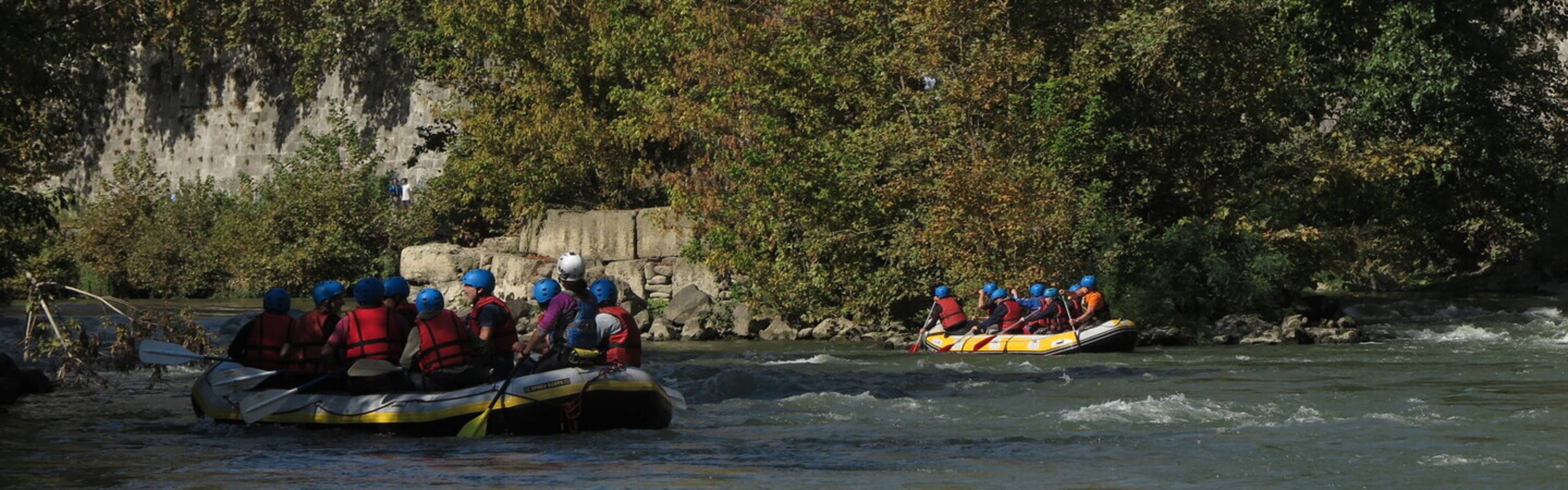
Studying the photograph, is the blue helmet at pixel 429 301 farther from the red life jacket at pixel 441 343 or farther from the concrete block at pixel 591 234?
the concrete block at pixel 591 234

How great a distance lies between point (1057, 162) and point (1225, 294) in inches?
121

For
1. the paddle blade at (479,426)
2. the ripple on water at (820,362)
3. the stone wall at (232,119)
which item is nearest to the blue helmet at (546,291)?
the paddle blade at (479,426)

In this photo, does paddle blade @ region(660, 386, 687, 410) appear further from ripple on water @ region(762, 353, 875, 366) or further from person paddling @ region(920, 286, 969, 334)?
person paddling @ region(920, 286, 969, 334)

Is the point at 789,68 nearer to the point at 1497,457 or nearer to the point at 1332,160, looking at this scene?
the point at 1332,160

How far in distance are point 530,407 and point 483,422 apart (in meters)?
0.35

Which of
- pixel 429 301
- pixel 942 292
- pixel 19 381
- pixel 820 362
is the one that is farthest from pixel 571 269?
pixel 942 292

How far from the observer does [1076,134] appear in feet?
82.1

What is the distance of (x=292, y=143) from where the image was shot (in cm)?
4731

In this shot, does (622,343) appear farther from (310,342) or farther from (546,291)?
(310,342)

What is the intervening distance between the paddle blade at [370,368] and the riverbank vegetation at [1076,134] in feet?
34.9

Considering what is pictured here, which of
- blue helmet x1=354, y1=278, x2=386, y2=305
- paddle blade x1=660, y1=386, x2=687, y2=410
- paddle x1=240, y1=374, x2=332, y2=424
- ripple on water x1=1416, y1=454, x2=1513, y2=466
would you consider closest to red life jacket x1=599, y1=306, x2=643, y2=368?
paddle blade x1=660, y1=386, x2=687, y2=410

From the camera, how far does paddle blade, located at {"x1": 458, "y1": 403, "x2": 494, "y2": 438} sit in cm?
1270

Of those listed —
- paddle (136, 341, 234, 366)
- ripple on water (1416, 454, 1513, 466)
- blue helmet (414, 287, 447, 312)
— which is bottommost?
ripple on water (1416, 454, 1513, 466)

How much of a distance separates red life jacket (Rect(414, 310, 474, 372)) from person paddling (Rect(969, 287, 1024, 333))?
10884 mm
